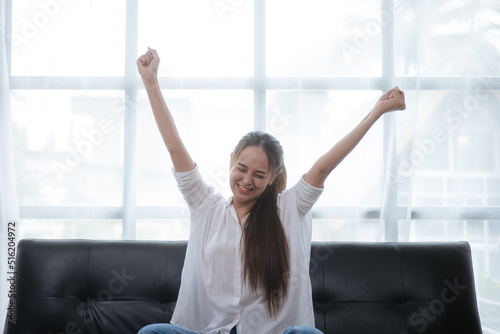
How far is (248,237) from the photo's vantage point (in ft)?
5.08

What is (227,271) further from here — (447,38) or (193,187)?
(447,38)

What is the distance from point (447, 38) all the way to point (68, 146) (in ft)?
6.48

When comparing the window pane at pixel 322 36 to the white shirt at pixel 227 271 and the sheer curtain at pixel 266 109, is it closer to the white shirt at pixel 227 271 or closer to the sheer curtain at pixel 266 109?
the sheer curtain at pixel 266 109

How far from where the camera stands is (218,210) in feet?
5.30

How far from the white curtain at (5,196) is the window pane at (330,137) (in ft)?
4.12

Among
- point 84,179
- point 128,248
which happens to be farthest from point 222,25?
point 128,248

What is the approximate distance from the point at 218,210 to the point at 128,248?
0.43 meters

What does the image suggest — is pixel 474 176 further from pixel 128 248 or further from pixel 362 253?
pixel 128 248

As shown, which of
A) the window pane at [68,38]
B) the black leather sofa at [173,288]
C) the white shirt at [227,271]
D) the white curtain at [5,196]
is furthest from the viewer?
the window pane at [68,38]

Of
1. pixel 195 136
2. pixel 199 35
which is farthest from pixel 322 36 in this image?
pixel 195 136

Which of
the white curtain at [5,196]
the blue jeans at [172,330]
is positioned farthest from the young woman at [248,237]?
the white curtain at [5,196]

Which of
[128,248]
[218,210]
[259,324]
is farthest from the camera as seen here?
[128,248]

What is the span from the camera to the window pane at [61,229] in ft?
7.47

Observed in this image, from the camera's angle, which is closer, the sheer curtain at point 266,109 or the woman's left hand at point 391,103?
the woman's left hand at point 391,103
